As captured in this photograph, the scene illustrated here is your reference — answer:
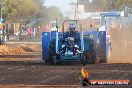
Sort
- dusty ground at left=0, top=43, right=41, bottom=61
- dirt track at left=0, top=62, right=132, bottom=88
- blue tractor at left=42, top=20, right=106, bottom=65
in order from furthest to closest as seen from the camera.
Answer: dusty ground at left=0, top=43, right=41, bottom=61 < blue tractor at left=42, top=20, right=106, bottom=65 < dirt track at left=0, top=62, right=132, bottom=88

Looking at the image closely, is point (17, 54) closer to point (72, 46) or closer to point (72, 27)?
point (72, 27)

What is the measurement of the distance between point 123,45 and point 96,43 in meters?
19.4

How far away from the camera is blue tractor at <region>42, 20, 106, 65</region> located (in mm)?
22141

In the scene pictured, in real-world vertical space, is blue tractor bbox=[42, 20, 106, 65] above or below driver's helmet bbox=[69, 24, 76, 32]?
below

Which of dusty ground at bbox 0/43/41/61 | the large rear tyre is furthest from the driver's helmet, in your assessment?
dusty ground at bbox 0/43/41/61

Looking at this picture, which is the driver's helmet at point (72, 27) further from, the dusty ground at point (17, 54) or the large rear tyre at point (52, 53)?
the dusty ground at point (17, 54)

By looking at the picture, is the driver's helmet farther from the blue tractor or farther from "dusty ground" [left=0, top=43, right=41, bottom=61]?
"dusty ground" [left=0, top=43, right=41, bottom=61]

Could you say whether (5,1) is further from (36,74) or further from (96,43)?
(36,74)

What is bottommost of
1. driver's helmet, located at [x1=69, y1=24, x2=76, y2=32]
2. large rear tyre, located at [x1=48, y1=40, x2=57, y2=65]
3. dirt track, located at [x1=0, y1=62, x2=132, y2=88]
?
dirt track, located at [x1=0, y1=62, x2=132, y2=88]

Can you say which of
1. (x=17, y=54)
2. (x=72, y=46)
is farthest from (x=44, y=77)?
(x=17, y=54)

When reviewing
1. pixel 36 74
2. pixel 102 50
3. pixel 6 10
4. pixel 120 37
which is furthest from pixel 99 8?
pixel 36 74

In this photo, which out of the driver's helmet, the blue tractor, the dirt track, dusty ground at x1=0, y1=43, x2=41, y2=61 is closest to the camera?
the dirt track

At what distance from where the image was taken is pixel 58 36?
22812 mm

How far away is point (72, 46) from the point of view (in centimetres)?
2216
